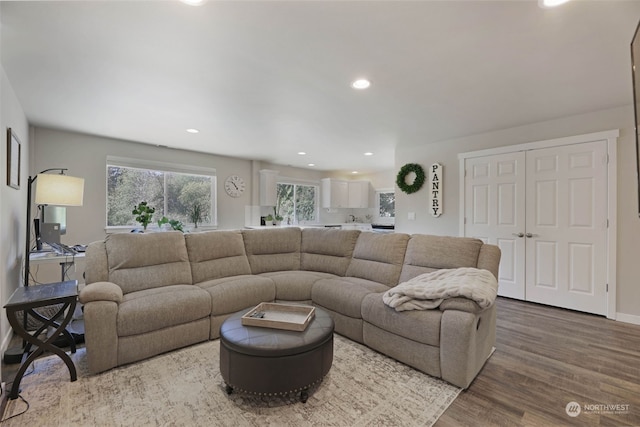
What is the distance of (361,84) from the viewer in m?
2.59

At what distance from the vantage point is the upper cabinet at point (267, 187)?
640 centimetres

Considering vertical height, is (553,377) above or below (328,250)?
below

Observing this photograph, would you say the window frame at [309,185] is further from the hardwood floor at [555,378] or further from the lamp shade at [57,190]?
the hardwood floor at [555,378]

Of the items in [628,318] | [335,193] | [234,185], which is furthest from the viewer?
[335,193]

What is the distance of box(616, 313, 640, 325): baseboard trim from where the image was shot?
10.2ft

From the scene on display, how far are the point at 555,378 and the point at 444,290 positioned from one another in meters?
1.03

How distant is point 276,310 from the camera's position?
2.23 meters

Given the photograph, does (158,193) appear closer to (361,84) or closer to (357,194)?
(361,84)

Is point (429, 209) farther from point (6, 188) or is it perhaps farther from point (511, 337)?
point (6, 188)

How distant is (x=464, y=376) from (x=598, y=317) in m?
2.68

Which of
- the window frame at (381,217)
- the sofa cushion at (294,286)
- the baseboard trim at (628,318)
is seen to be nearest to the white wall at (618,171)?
the baseboard trim at (628,318)

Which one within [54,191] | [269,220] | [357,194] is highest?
[357,194]

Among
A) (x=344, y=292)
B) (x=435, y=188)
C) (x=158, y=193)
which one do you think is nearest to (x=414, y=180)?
(x=435, y=188)

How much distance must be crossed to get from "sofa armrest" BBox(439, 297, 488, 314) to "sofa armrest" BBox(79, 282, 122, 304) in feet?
7.99
